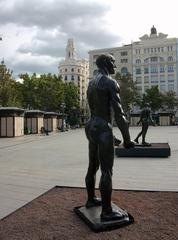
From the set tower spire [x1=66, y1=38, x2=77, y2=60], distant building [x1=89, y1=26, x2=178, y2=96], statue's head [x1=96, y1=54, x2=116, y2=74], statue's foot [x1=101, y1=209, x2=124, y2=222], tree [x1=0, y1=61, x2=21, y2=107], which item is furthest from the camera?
tower spire [x1=66, y1=38, x2=77, y2=60]

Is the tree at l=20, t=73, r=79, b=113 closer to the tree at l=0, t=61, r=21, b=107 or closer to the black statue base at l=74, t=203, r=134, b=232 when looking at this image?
the tree at l=0, t=61, r=21, b=107

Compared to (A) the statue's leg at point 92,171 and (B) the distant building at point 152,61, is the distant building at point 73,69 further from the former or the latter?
(A) the statue's leg at point 92,171

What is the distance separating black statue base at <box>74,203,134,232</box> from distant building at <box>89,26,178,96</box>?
10963 cm

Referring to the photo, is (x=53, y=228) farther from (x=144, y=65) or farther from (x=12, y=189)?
(x=144, y=65)

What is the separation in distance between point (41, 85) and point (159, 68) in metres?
67.2

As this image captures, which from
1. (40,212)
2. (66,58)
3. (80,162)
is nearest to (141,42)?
(66,58)

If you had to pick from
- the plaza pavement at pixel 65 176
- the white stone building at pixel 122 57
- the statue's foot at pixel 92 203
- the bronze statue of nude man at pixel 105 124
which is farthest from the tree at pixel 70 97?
the bronze statue of nude man at pixel 105 124

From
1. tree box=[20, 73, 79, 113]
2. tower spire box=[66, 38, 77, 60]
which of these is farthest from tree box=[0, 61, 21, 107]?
tower spire box=[66, 38, 77, 60]

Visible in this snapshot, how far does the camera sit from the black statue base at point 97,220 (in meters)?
5.18

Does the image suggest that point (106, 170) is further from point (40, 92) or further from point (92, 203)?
point (40, 92)

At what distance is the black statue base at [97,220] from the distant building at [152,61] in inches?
4316

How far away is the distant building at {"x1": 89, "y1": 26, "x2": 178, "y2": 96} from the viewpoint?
116 m

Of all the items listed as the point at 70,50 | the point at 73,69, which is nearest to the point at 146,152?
the point at 73,69

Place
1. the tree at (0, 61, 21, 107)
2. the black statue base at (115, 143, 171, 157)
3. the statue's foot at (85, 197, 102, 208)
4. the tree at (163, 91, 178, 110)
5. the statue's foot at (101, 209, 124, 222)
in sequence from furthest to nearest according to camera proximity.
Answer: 1. the tree at (163, 91, 178, 110)
2. the tree at (0, 61, 21, 107)
3. the black statue base at (115, 143, 171, 157)
4. the statue's foot at (85, 197, 102, 208)
5. the statue's foot at (101, 209, 124, 222)
